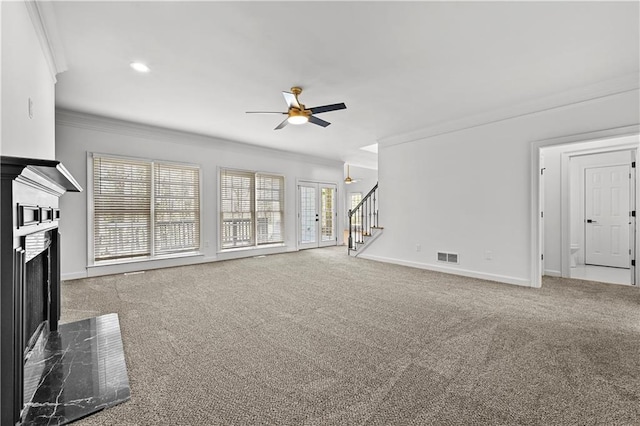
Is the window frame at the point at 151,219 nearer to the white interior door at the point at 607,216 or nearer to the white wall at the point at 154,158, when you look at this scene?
the white wall at the point at 154,158

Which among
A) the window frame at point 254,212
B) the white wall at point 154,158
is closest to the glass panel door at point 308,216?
the white wall at point 154,158

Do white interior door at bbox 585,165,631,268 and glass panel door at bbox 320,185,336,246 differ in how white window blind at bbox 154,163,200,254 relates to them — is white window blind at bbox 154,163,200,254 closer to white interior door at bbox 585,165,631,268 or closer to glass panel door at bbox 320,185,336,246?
glass panel door at bbox 320,185,336,246

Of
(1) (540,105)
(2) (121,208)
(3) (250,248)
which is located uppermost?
(1) (540,105)

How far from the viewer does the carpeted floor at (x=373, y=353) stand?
161cm

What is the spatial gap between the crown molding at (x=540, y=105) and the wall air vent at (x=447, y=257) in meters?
2.22

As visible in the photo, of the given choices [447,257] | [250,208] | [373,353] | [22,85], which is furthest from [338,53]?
[250,208]

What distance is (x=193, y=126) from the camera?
526 cm

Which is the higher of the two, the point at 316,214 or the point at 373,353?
the point at 316,214

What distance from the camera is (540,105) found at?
4027 mm

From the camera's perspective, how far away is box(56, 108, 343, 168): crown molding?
4539 mm

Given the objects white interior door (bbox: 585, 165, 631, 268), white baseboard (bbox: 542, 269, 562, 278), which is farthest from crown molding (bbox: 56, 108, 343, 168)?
white interior door (bbox: 585, 165, 631, 268)

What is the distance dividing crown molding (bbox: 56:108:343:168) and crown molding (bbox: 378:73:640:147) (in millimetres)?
3691

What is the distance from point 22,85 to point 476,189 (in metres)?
5.55

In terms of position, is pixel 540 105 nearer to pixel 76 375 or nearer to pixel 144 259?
pixel 76 375
